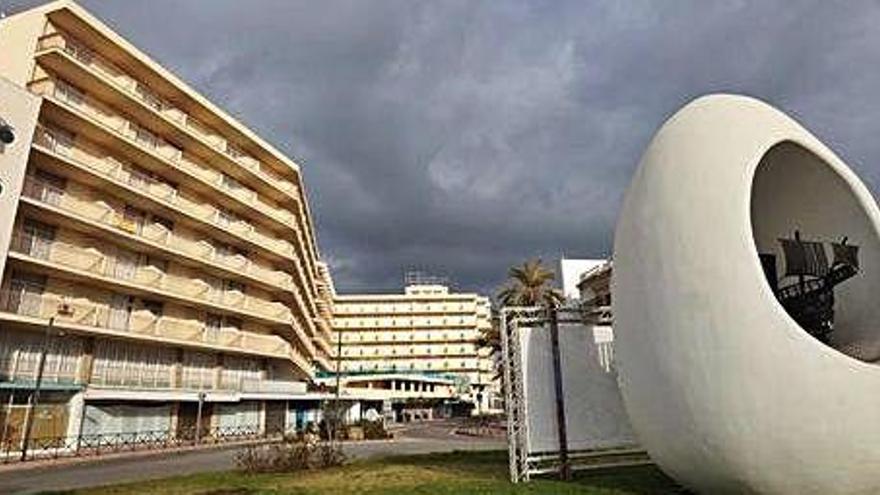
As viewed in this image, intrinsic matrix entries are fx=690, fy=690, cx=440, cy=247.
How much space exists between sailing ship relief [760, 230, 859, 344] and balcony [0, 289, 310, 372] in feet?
103

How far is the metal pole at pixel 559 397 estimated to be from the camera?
15164mm

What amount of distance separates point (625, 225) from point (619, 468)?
7.17 metres

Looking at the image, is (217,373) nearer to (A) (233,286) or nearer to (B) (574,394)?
(A) (233,286)

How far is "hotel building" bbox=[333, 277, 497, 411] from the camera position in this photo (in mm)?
105062

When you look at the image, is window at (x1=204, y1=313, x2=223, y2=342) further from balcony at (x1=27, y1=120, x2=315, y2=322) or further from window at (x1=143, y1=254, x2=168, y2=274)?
balcony at (x1=27, y1=120, x2=315, y2=322)

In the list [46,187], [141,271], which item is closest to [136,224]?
[141,271]

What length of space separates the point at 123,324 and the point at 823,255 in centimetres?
3547

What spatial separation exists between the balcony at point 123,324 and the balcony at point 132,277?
133 centimetres

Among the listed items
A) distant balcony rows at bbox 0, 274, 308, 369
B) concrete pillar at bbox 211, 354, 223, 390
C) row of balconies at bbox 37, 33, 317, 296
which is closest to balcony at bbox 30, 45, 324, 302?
row of balconies at bbox 37, 33, 317, 296

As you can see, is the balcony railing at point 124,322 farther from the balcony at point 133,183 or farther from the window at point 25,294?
the balcony at point 133,183

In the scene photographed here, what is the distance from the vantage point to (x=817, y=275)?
36.8 feet

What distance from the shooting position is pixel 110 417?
119 feet

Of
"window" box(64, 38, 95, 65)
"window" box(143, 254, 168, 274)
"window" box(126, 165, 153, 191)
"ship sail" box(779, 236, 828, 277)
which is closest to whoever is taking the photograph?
"ship sail" box(779, 236, 828, 277)

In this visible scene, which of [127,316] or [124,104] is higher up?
[124,104]
